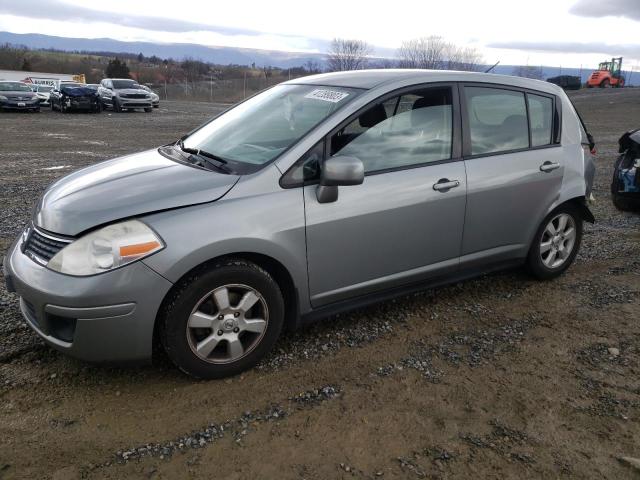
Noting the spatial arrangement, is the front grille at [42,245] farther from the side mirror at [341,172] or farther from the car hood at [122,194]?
the side mirror at [341,172]

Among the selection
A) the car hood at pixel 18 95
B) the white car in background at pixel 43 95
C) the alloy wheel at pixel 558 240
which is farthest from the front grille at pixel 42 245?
the white car in background at pixel 43 95

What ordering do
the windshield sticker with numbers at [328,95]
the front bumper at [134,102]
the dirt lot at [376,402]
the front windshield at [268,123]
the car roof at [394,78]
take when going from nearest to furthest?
the dirt lot at [376,402] → the front windshield at [268,123] → the windshield sticker with numbers at [328,95] → the car roof at [394,78] → the front bumper at [134,102]

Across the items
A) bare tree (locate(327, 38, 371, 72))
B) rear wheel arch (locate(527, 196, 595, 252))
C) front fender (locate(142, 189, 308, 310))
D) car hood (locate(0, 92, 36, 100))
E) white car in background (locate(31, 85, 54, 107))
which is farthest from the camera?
bare tree (locate(327, 38, 371, 72))

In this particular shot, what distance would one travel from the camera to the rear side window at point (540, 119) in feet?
14.0

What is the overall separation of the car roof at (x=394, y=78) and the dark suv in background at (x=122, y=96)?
85.8 feet

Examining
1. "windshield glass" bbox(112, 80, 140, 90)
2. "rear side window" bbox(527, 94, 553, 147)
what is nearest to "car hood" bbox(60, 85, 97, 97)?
"windshield glass" bbox(112, 80, 140, 90)

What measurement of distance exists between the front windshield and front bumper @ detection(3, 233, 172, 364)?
1.04 metres

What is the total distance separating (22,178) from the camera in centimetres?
906

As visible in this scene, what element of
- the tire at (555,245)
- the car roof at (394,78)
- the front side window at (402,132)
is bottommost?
the tire at (555,245)

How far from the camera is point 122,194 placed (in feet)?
9.77

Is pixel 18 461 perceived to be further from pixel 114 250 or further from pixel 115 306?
pixel 114 250

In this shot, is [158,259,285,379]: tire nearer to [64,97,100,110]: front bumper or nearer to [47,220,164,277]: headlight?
[47,220,164,277]: headlight

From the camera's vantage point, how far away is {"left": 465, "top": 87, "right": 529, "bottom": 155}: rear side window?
12.7 ft

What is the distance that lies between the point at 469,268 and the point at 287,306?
5.05 ft
